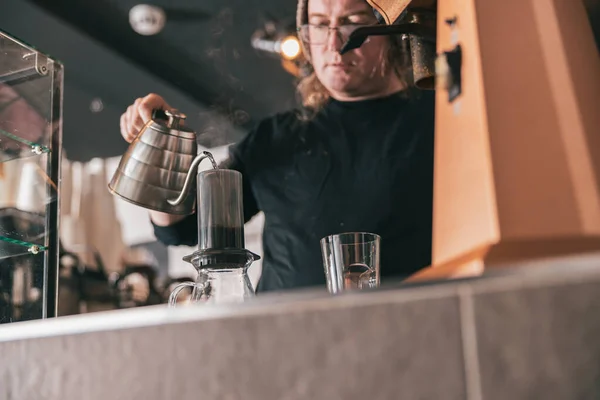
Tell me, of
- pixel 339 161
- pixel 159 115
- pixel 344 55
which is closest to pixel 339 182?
pixel 339 161

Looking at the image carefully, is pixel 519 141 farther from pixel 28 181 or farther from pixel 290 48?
pixel 28 181

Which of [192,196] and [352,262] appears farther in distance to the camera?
[192,196]

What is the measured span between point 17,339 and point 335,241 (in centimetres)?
36

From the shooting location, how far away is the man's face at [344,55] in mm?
987

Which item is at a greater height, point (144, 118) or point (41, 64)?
point (41, 64)

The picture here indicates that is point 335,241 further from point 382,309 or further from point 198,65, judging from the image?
point 198,65

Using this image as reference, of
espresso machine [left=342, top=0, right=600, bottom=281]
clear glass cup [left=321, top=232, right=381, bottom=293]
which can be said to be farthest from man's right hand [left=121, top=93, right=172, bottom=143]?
espresso machine [left=342, top=0, right=600, bottom=281]

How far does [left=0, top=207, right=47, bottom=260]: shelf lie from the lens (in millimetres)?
1042

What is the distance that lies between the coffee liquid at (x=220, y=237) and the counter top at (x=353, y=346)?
0.78ft

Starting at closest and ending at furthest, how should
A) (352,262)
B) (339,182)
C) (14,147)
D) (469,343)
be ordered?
(469,343)
(352,262)
(339,182)
(14,147)

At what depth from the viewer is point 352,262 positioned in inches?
31.9

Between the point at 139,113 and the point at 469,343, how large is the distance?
776 millimetres

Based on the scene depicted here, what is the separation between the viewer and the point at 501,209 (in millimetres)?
542

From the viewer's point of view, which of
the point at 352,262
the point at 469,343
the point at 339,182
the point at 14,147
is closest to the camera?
the point at 469,343
